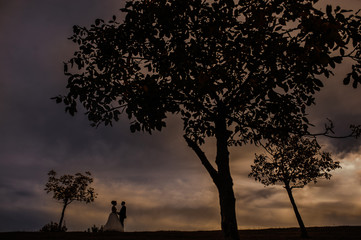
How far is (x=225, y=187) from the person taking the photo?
1255cm

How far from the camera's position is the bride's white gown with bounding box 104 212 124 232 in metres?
28.9

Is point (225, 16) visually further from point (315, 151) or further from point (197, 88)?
point (315, 151)

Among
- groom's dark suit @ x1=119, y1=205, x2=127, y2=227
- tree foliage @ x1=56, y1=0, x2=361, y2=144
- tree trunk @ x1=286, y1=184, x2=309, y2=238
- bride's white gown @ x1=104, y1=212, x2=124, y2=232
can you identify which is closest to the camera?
tree foliage @ x1=56, y1=0, x2=361, y2=144

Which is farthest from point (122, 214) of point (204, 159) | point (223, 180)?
point (223, 180)

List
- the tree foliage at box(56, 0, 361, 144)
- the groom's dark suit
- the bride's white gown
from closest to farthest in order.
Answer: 1. the tree foliage at box(56, 0, 361, 144)
2. the bride's white gown
3. the groom's dark suit

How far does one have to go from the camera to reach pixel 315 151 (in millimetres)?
31875

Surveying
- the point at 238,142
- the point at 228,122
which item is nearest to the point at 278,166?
the point at 238,142

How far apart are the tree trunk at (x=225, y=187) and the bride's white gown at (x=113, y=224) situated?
63.8 feet

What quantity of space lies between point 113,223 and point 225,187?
19984mm

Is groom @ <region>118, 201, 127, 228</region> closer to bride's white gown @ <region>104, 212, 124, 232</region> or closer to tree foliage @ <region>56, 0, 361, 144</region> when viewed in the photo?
bride's white gown @ <region>104, 212, 124, 232</region>

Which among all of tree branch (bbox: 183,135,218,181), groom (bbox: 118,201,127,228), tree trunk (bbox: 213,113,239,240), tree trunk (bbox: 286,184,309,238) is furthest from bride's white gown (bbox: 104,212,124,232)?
tree trunk (bbox: 213,113,239,240)

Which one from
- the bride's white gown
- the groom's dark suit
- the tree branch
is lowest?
the bride's white gown

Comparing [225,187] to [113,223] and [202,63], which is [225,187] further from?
[113,223]

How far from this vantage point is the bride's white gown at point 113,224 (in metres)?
28.9
